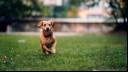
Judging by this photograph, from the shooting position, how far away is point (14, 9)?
45688 millimetres

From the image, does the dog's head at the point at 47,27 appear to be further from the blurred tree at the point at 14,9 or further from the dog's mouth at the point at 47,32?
the blurred tree at the point at 14,9

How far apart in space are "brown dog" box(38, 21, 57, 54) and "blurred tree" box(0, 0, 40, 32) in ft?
93.5

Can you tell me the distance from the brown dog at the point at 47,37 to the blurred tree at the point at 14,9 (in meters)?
28.5

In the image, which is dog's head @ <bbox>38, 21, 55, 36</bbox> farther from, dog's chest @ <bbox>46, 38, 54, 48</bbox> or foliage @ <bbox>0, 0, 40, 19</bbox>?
foliage @ <bbox>0, 0, 40, 19</bbox>

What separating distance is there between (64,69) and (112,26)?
39188mm

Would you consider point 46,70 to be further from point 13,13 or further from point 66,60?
point 13,13

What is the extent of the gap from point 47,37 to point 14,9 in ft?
102

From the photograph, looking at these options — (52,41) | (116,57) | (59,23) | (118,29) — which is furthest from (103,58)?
(59,23)

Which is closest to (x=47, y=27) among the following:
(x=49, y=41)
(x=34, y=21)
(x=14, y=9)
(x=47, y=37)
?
(x=47, y=37)

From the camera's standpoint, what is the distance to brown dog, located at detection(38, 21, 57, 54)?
586 inches

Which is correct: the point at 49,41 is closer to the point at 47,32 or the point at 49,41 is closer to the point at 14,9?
the point at 47,32

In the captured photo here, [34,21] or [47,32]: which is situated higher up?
[47,32]

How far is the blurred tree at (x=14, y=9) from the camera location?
148 ft

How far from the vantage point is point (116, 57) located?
14.6 metres
